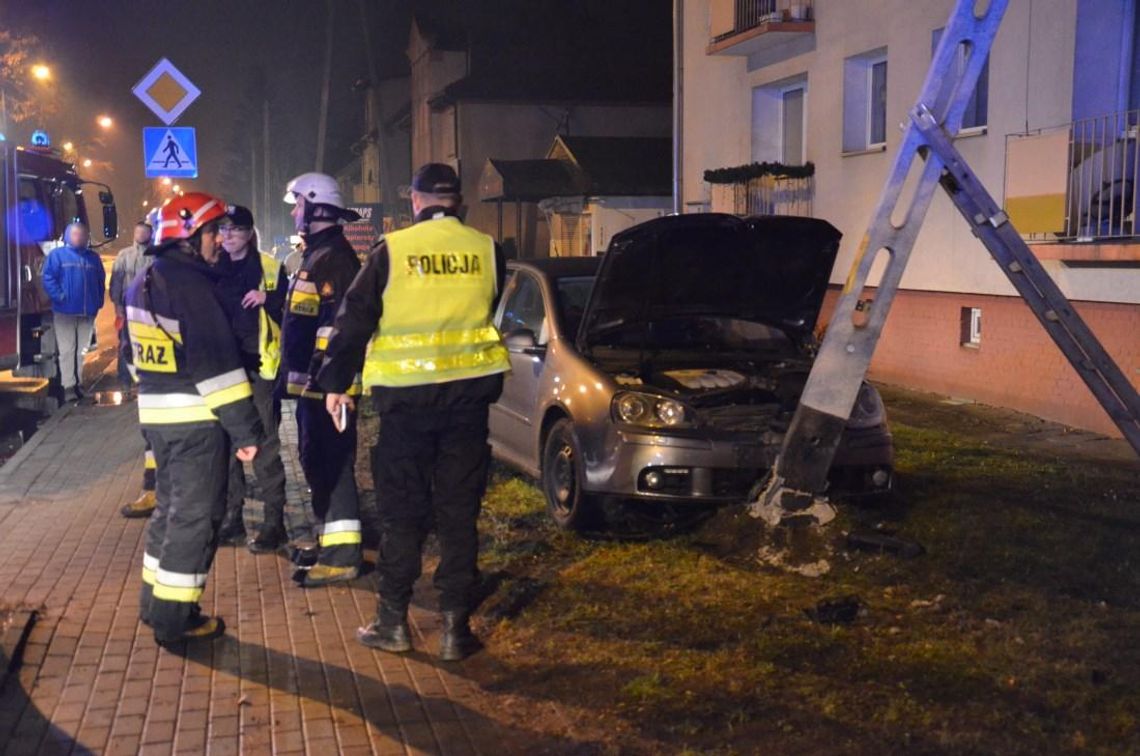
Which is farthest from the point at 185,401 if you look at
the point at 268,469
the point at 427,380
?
the point at 268,469

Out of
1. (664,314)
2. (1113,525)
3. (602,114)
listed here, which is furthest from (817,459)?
(602,114)

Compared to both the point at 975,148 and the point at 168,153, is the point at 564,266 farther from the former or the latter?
the point at 168,153

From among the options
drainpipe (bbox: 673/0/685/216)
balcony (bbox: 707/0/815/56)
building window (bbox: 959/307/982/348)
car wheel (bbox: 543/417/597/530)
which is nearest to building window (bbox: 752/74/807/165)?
balcony (bbox: 707/0/815/56)

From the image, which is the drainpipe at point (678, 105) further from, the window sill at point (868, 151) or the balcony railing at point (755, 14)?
the window sill at point (868, 151)

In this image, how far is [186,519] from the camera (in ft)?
16.8

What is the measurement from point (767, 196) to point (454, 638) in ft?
40.4

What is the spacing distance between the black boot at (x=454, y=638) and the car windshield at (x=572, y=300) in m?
2.50

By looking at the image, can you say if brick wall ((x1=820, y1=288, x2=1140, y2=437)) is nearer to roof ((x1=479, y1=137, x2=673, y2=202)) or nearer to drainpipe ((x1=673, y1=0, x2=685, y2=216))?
drainpipe ((x1=673, y1=0, x2=685, y2=216))

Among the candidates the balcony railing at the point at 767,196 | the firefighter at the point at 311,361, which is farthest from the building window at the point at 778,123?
the firefighter at the point at 311,361

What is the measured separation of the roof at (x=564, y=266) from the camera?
25.2 ft

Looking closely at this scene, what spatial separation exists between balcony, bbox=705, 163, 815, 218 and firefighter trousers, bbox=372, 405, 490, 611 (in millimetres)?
10250

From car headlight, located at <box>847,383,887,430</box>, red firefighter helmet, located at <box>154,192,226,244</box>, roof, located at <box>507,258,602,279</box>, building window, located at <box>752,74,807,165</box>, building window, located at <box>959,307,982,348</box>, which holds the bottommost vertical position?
car headlight, located at <box>847,383,887,430</box>

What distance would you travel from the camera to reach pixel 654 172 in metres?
28.0

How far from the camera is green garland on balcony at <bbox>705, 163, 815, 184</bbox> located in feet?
49.9
